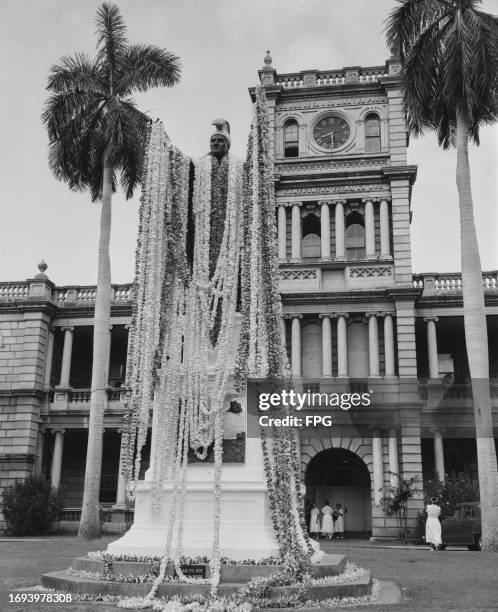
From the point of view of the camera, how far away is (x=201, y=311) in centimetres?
1036

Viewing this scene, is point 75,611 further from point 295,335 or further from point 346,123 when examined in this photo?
point 346,123

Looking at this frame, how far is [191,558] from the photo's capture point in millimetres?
8734

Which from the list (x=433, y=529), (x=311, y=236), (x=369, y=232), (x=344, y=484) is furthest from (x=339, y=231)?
(x=433, y=529)

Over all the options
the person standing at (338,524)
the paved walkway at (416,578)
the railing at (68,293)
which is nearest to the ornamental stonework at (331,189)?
the railing at (68,293)

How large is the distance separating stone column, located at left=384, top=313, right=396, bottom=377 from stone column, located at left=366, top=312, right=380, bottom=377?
15.3 inches

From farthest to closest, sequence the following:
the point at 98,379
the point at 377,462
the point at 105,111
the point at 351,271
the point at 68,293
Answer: the point at 68,293 < the point at 351,271 < the point at 377,462 < the point at 105,111 < the point at 98,379

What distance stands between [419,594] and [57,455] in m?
26.1

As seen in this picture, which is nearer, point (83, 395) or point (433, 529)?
point (433, 529)

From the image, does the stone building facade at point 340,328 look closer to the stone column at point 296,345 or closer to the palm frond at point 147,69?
the stone column at point 296,345

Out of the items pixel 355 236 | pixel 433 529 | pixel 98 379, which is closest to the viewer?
pixel 433 529

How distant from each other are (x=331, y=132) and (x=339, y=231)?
17.6 ft

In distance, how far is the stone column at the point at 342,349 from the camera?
101 ft

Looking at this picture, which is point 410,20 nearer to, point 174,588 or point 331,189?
point 331,189

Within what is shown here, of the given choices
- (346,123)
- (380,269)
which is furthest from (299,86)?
(380,269)
